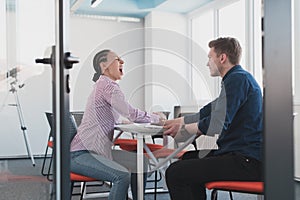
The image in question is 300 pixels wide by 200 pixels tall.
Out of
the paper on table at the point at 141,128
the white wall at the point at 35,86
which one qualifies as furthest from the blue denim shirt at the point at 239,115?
the white wall at the point at 35,86

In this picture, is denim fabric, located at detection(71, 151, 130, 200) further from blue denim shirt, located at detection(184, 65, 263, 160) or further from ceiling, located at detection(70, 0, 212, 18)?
ceiling, located at detection(70, 0, 212, 18)

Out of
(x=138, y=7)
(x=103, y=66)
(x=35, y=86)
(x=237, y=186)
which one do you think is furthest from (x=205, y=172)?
(x=138, y=7)

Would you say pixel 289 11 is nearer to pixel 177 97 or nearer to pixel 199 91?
pixel 177 97

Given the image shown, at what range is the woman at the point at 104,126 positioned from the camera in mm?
2232

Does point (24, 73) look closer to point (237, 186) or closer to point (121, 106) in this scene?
point (121, 106)

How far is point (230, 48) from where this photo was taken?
2250 mm

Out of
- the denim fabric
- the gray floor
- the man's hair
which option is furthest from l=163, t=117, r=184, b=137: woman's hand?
the gray floor

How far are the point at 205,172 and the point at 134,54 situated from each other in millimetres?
2705

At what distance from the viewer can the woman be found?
223 cm

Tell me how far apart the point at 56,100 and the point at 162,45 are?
3.57 metres

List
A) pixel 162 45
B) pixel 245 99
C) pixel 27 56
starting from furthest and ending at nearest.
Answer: pixel 162 45
pixel 27 56
pixel 245 99

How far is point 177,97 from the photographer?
3.43m

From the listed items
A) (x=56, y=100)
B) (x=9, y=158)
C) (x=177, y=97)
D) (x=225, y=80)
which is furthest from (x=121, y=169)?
(x=9, y=158)

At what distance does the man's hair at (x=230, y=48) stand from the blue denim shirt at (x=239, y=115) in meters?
0.14
